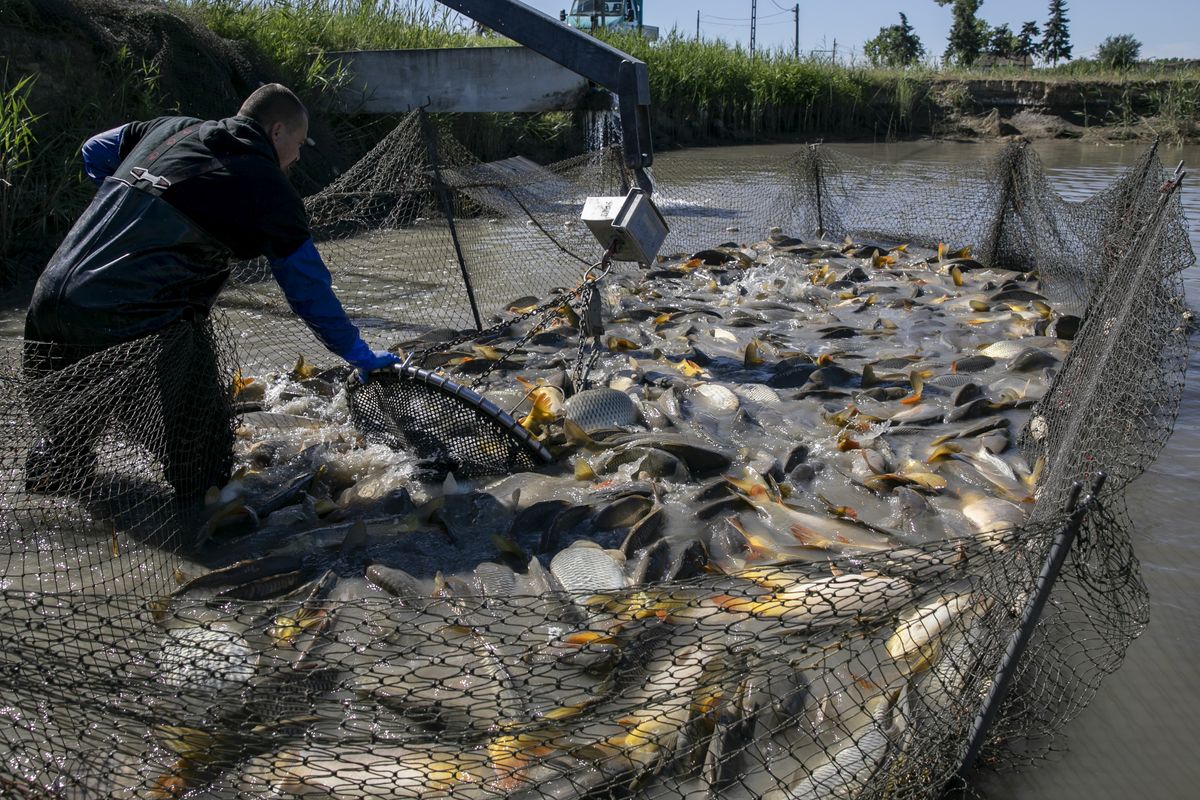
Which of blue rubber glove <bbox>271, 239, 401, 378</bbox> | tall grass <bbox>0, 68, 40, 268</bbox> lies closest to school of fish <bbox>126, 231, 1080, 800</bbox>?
blue rubber glove <bbox>271, 239, 401, 378</bbox>

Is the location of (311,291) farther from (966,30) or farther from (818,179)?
(966,30)

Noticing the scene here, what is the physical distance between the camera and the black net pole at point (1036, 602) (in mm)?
2451

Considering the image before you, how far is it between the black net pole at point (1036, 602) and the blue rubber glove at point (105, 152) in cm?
447

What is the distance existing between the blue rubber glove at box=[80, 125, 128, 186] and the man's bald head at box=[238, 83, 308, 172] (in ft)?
2.53

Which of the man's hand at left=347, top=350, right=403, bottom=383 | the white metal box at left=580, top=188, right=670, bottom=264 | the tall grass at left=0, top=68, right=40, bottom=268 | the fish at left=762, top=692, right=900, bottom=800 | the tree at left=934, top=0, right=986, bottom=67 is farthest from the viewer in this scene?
the tree at left=934, top=0, right=986, bottom=67

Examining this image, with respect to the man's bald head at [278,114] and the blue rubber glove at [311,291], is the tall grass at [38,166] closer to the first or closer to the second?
the man's bald head at [278,114]

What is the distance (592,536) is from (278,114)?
244cm

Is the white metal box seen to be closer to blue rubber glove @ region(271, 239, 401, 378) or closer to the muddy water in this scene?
blue rubber glove @ region(271, 239, 401, 378)

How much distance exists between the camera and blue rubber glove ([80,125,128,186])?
15.3ft

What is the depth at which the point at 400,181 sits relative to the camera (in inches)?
295

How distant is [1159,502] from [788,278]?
4.88 metres

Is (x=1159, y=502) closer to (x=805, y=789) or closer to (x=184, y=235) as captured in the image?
Result: (x=805, y=789)

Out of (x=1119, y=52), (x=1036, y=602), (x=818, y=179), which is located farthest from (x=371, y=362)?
(x=1119, y=52)

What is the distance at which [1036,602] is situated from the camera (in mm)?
2480
